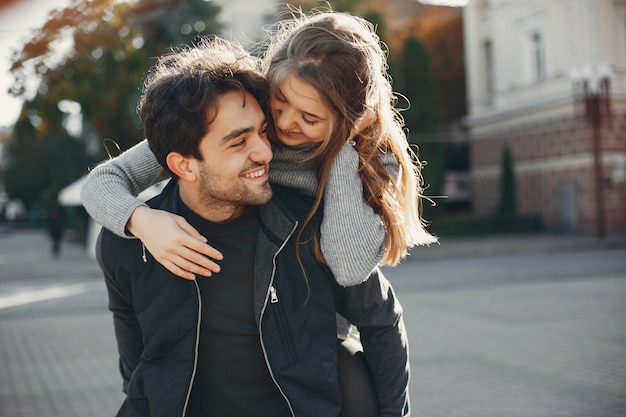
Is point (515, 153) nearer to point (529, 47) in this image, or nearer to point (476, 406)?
point (529, 47)

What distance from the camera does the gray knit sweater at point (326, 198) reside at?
232 centimetres

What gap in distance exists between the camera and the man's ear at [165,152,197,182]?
245cm

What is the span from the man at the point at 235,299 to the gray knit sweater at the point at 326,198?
3.2 inches

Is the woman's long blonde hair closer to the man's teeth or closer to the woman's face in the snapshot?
the woman's face

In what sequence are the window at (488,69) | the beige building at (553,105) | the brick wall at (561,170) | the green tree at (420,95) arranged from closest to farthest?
the beige building at (553,105)
the brick wall at (561,170)
the green tree at (420,95)
the window at (488,69)

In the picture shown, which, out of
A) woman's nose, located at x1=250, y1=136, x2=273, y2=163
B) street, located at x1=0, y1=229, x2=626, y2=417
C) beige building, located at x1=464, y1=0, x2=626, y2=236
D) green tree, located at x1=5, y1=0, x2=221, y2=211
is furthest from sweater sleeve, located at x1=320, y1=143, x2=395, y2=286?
beige building, located at x1=464, y1=0, x2=626, y2=236

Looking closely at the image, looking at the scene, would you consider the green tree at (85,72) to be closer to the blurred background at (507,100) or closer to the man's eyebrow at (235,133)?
the blurred background at (507,100)

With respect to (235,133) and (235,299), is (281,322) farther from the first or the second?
(235,133)

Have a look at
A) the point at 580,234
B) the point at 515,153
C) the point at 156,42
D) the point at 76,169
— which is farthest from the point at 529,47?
the point at 76,169

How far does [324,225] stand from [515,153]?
102 feet

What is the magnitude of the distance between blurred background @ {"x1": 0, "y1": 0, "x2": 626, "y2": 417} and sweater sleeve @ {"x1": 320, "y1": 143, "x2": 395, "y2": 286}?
69 centimetres

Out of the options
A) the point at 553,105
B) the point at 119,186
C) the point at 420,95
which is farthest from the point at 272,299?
the point at 553,105

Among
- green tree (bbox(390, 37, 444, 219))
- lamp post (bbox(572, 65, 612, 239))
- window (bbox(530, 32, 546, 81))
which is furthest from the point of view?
window (bbox(530, 32, 546, 81))

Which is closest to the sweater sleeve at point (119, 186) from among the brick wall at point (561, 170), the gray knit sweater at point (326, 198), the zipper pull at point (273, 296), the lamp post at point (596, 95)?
the gray knit sweater at point (326, 198)
